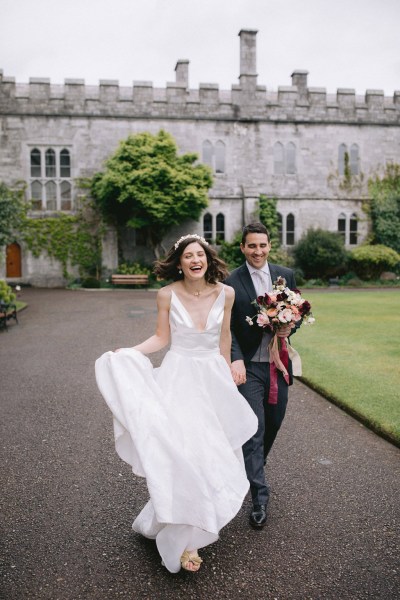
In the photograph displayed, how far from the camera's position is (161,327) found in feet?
12.9

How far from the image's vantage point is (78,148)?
1064 inches

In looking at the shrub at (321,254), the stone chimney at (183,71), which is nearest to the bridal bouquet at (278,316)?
the shrub at (321,254)

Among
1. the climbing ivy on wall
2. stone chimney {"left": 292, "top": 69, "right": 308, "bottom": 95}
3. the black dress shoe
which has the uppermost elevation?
stone chimney {"left": 292, "top": 69, "right": 308, "bottom": 95}

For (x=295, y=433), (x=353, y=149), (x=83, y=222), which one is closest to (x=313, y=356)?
(x=295, y=433)

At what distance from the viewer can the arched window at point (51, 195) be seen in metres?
27.2

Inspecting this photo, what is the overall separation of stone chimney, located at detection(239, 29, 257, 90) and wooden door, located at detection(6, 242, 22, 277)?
45.3ft

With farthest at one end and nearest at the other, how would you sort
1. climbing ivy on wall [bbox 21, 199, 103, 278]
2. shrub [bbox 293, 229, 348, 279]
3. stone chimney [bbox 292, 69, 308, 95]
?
stone chimney [bbox 292, 69, 308, 95]
climbing ivy on wall [bbox 21, 199, 103, 278]
shrub [bbox 293, 229, 348, 279]

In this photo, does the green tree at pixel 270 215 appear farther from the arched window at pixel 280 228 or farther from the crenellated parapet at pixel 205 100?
the crenellated parapet at pixel 205 100

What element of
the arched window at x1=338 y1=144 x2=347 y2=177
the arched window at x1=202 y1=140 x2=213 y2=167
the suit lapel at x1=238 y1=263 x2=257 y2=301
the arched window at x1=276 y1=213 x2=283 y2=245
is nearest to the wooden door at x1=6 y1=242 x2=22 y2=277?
the arched window at x1=202 y1=140 x2=213 y2=167

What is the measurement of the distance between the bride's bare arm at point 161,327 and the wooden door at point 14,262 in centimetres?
2469

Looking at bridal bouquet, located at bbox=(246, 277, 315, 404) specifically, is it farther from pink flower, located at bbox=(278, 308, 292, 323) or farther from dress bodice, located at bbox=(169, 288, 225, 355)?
dress bodice, located at bbox=(169, 288, 225, 355)

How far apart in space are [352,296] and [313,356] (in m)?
11.6

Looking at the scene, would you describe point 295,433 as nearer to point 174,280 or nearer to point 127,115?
point 174,280

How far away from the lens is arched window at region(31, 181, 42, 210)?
2712 cm
